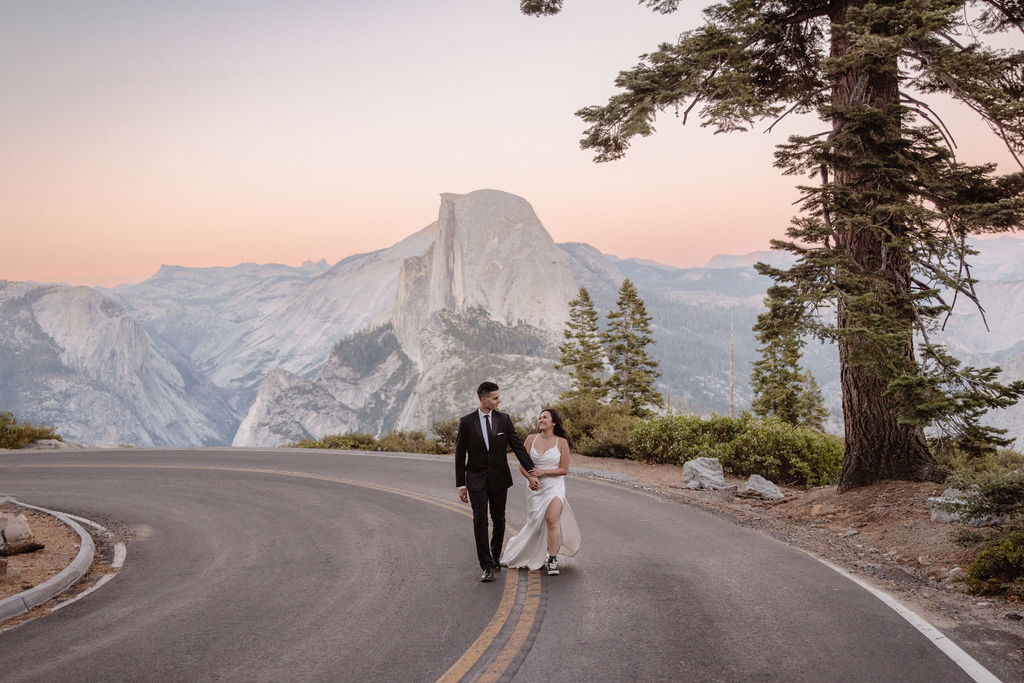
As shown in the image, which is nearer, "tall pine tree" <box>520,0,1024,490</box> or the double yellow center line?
the double yellow center line

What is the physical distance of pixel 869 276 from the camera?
10625 millimetres

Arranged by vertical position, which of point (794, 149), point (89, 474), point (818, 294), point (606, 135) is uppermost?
point (606, 135)

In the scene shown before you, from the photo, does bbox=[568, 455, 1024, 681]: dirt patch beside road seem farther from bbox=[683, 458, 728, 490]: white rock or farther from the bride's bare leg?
the bride's bare leg

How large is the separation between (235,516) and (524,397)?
6878 inches

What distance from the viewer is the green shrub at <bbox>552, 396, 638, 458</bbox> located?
2027 centimetres

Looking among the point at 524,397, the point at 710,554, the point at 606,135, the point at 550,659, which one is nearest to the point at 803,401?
the point at 606,135

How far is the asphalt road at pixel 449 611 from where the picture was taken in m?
5.07

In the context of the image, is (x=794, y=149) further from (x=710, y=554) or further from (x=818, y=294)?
(x=710, y=554)

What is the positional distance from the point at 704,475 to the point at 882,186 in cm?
A: 665

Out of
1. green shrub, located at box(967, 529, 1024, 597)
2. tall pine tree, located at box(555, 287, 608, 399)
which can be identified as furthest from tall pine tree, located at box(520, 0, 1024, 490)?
tall pine tree, located at box(555, 287, 608, 399)

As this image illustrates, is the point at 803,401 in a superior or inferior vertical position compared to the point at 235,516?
superior

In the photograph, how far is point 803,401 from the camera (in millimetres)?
57344

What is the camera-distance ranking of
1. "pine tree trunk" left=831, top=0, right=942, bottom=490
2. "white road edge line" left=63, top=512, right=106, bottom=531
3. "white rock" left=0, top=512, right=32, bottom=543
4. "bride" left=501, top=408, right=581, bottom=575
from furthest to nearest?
"white road edge line" left=63, top=512, right=106, bottom=531 → "pine tree trunk" left=831, top=0, right=942, bottom=490 → "white rock" left=0, top=512, right=32, bottom=543 → "bride" left=501, top=408, right=581, bottom=575

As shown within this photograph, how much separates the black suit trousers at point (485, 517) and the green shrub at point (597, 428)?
1101 cm
